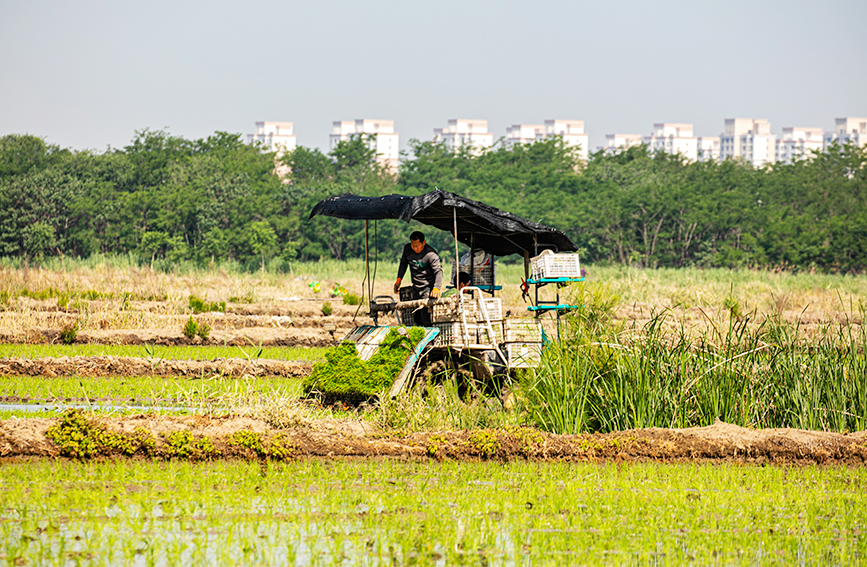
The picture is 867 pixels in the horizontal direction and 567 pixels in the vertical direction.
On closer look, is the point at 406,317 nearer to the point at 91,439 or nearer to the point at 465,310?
the point at 465,310

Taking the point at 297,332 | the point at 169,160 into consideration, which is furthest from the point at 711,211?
the point at 297,332

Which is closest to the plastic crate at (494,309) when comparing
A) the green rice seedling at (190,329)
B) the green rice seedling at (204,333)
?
the green rice seedling at (204,333)

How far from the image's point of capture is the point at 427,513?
6277 millimetres

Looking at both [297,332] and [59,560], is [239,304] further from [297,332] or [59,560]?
[59,560]

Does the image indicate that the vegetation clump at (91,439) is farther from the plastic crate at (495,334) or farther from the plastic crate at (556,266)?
the plastic crate at (556,266)

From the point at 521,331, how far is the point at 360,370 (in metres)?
1.96

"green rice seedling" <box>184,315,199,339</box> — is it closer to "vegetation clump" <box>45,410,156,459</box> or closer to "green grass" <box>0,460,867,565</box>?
"vegetation clump" <box>45,410,156,459</box>

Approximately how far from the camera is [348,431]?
8742 mm

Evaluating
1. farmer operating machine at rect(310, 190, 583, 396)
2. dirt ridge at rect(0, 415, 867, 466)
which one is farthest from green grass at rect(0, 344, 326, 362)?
dirt ridge at rect(0, 415, 867, 466)

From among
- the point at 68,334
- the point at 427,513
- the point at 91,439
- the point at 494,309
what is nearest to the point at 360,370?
the point at 494,309

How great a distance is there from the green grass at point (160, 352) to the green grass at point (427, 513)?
8.30m

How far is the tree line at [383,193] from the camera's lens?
51250 mm

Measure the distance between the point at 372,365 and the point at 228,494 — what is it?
11.5 ft

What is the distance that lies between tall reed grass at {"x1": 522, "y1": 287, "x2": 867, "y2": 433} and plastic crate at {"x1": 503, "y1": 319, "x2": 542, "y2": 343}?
1050 mm
